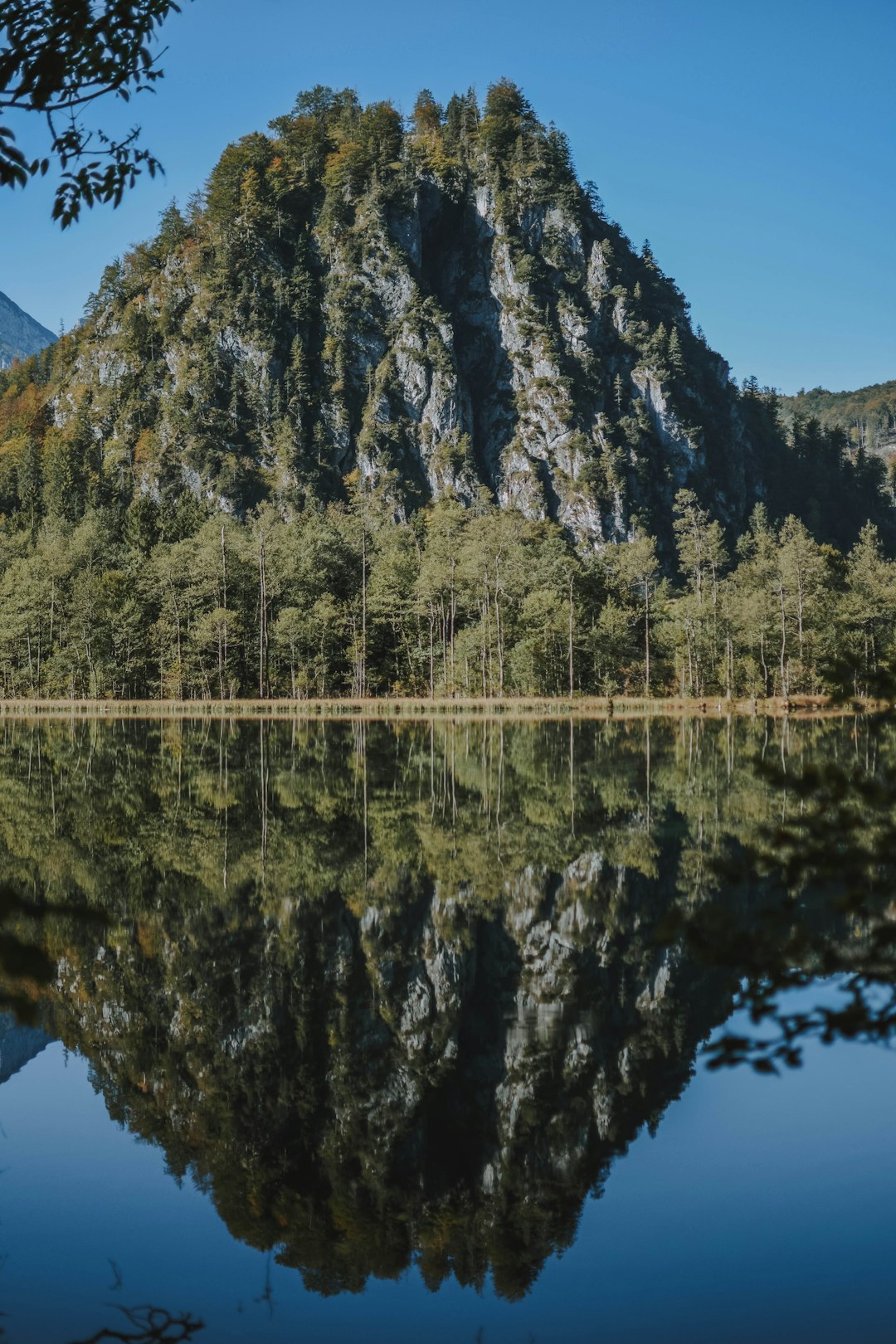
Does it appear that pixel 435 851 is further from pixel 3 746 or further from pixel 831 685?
pixel 3 746

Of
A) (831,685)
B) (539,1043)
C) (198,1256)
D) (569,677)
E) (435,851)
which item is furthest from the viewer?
(569,677)

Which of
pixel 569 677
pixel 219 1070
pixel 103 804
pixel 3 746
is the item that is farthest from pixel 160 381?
pixel 219 1070

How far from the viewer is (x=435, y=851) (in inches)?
788

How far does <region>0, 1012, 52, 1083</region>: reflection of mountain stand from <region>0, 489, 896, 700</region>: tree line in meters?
79.2

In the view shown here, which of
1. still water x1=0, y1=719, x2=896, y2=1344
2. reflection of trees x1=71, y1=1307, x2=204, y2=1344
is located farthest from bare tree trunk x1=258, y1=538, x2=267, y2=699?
reflection of trees x1=71, y1=1307, x2=204, y2=1344

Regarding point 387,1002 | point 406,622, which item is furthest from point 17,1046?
point 406,622

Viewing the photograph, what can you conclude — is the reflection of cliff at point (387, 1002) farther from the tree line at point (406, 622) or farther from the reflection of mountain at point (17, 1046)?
the tree line at point (406, 622)

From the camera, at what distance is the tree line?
93500 millimetres

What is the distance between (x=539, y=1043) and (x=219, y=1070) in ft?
9.23

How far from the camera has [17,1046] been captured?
35.9ft

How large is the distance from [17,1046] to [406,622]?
310 ft

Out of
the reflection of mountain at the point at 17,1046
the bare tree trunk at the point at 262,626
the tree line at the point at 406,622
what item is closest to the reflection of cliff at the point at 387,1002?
the reflection of mountain at the point at 17,1046

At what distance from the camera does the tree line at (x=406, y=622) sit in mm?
93500

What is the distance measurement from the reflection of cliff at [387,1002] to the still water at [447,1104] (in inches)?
1.5
